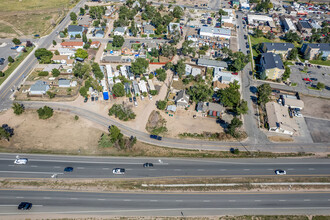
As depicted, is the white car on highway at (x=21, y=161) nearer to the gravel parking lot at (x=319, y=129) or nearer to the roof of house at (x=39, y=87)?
the roof of house at (x=39, y=87)

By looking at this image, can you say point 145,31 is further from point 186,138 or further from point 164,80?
point 186,138

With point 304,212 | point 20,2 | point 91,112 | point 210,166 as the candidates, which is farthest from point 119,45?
point 20,2

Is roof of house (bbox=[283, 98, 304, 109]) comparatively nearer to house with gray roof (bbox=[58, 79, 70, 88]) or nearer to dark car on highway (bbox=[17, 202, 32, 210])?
house with gray roof (bbox=[58, 79, 70, 88])

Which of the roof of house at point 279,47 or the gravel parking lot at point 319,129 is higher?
the roof of house at point 279,47

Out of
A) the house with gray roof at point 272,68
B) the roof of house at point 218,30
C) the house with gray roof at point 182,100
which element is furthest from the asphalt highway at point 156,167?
the roof of house at point 218,30

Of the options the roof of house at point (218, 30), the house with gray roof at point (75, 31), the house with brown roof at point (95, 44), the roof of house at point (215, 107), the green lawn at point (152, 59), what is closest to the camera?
the roof of house at point (215, 107)
